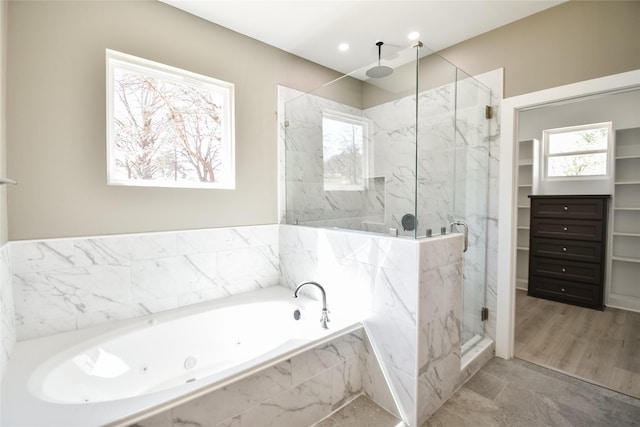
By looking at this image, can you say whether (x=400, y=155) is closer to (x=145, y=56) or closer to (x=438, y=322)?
(x=438, y=322)

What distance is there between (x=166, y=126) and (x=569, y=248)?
468cm

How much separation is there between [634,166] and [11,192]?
228 inches

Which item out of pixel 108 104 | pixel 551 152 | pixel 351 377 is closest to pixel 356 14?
pixel 108 104

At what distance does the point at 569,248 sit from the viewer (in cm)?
363

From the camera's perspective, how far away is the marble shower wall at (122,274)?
1.70 meters

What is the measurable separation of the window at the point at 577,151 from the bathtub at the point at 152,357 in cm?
394

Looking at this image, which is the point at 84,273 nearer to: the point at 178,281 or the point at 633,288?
the point at 178,281

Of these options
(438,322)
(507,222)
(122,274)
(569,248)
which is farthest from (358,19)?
(569,248)

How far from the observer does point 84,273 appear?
6.03 ft

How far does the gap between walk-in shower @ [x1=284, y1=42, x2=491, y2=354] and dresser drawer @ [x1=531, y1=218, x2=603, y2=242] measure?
2038 mm

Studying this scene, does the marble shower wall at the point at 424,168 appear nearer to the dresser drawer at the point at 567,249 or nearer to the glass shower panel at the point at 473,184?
the glass shower panel at the point at 473,184

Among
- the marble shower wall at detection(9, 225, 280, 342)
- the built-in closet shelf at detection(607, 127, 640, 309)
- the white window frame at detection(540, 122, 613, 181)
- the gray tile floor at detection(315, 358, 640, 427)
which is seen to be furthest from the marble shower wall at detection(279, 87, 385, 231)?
the built-in closet shelf at detection(607, 127, 640, 309)

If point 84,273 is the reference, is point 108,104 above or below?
above

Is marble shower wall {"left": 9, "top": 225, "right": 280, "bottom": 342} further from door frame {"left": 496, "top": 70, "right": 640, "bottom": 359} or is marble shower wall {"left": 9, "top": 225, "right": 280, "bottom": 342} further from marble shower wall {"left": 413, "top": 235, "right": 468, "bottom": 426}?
door frame {"left": 496, "top": 70, "right": 640, "bottom": 359}
